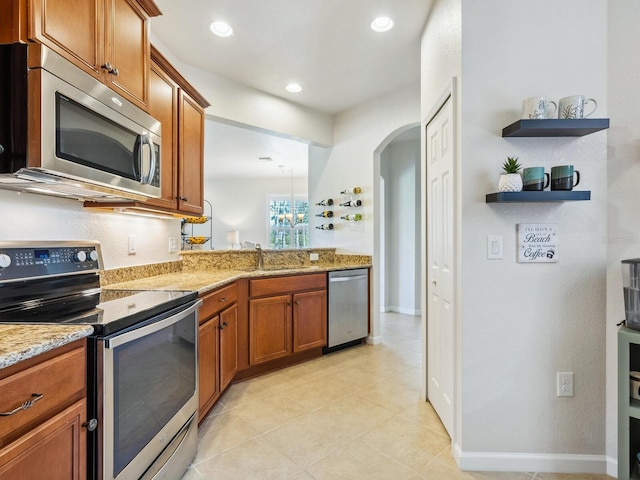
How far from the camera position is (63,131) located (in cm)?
128

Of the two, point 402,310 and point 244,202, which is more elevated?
point 244,202

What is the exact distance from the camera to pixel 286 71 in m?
3.24

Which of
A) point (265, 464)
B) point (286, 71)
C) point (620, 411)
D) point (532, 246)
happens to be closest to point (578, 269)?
point (532, 246)

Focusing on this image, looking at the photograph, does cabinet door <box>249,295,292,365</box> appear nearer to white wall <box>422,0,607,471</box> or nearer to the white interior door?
the white interior door

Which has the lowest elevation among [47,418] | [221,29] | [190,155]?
[47,418]

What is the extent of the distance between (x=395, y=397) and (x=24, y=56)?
272cm

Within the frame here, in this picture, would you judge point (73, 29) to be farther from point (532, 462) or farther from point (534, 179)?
point (532, 462)

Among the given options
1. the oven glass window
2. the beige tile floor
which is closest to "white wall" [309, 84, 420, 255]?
the beige tile floor

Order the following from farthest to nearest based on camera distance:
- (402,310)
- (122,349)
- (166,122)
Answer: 1. (402,310)
2. (166,122)
3. (122,349)

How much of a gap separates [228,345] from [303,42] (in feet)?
7.85

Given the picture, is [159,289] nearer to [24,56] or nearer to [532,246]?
[24,56]

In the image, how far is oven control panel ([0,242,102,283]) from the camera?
57.1 inches

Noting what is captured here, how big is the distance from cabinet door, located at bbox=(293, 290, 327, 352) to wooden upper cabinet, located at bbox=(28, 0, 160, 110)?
208 cm

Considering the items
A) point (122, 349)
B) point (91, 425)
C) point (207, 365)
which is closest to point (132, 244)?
point (207, 365)
